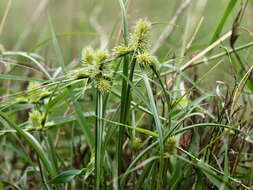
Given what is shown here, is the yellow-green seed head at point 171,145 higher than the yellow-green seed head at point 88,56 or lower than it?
lower

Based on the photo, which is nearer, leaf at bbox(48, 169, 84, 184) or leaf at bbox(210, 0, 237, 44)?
leaf at bbox(48, 169, 84, 184)

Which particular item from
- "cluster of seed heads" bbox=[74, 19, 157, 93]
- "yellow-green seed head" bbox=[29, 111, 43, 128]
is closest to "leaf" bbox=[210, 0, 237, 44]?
"cluster of seed heads" bbox=[74, 19, 157, 93]

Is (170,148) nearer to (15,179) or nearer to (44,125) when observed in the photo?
(44,125)

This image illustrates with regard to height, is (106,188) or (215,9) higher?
(215,9)

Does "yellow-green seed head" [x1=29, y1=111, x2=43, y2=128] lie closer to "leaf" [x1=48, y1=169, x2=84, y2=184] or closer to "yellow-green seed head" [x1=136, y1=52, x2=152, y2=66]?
"leaf" [x1=48, y1=169, x2=84, y2=184]

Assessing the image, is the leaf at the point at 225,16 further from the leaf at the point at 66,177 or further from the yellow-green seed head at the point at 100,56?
the leaf at the point at 66,177

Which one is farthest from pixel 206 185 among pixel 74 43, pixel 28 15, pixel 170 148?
pixel 28 15


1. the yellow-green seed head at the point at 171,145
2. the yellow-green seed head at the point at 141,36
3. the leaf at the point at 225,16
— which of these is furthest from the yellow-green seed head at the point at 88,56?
the leaf at the point at 225,16

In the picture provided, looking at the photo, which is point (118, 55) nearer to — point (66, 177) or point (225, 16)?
point (66, 177)
